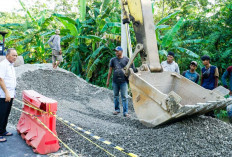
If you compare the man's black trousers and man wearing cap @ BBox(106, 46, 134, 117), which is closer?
the man's black trousers

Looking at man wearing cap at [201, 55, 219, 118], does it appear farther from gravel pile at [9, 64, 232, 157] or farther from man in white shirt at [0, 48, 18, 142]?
man in white shirt at [0, 48, 18, 142]

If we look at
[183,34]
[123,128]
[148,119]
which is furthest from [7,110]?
[183,34]

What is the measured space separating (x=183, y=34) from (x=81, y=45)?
5.49 metres

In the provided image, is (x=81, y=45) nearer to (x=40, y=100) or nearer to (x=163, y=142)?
(x=40, y=100)

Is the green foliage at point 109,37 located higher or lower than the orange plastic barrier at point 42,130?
higher

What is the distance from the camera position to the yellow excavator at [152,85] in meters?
3.71

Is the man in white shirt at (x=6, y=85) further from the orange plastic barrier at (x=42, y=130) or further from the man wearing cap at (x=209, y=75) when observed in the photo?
the man wearing cap at (x=209, y=75)

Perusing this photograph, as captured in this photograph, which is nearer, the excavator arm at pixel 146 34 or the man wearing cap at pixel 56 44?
the excavator arm at pixel 146 34

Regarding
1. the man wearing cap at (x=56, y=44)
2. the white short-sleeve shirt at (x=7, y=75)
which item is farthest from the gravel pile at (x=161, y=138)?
the man wearing cap at (x=56, y=44)

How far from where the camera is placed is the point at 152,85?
447 centimetres

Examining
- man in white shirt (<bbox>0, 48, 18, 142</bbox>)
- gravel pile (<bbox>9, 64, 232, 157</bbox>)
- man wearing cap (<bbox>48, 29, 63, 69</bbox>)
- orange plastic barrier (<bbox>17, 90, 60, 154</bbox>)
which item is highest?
man wearing cap (<bbox>48, 29, 63, 69</bbox>)

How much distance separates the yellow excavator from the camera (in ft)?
12.2

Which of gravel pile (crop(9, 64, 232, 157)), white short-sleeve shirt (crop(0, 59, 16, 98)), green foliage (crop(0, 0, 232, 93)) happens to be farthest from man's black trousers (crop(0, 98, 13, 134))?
green foliage (crop(0, 0, 232, 93))

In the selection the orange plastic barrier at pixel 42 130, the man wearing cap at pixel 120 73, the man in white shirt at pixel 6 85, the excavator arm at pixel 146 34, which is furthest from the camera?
the man wearing cap at pixel 120 73
